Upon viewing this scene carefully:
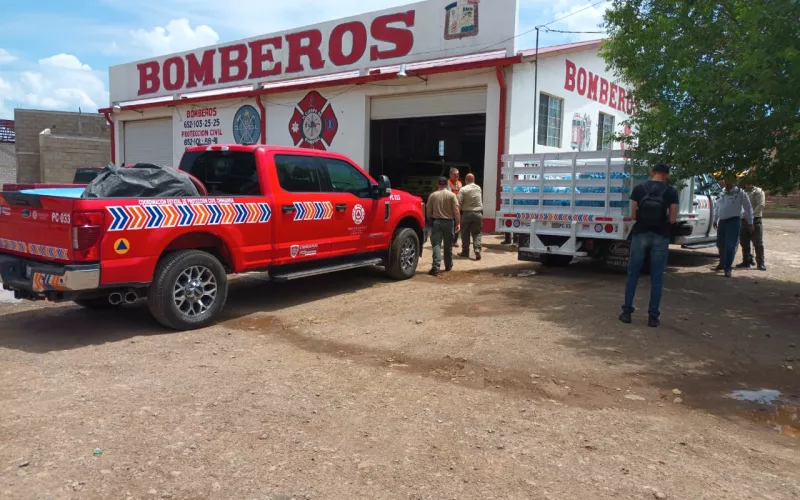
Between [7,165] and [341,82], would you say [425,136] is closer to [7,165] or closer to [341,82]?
[341,82]

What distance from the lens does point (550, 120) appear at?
1631 cm

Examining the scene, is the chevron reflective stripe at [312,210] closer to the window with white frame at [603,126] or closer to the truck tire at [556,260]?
the truck tire at [556,260]

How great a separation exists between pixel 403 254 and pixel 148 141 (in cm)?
1886

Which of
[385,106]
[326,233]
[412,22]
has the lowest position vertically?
[326,233]

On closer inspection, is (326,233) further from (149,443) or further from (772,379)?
(772,379)

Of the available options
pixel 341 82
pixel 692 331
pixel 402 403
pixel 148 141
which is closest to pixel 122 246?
pixel 402 403

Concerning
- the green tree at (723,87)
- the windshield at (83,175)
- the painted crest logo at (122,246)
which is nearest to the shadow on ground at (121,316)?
the painted crest logo at (122,246)

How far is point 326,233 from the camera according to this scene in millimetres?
7996

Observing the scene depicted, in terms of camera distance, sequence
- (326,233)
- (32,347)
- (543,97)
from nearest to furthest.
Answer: (32,347)
(326,233)
(543,97)

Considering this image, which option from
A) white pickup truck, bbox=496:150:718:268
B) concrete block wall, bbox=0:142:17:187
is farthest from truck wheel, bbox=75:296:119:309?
concrete block wall, bbox=0:142:17:187

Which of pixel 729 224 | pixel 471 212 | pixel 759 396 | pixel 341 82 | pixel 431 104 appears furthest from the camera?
pixel 341 82

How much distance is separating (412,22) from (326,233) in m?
10.5

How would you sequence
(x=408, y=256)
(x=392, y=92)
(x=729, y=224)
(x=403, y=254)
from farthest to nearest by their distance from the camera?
1. (x=392, y=92)
2. (x=729, y=224)
3. (x=408, y=256)
4. (x=403, y=254)

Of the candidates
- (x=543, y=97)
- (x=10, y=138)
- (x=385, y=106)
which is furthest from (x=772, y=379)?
(x=10, y=138)
